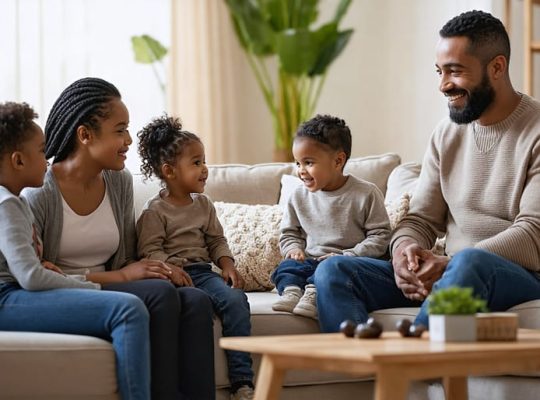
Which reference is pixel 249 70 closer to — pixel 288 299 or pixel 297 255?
pixel 297 255

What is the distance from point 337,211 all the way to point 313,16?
2.33 metres

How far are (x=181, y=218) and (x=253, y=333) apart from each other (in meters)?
0.43

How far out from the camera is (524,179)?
110 inches

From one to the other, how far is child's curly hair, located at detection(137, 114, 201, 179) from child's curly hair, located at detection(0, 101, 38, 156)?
1.74ft

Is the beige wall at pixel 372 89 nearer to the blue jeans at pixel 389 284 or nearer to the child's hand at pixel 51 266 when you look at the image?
the blue jeans at pixel 389 284

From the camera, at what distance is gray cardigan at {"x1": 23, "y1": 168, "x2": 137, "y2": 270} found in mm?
2752

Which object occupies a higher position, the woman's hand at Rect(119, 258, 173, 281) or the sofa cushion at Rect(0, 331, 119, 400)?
the woman's hand at Rect(119, 258, 173, 281)

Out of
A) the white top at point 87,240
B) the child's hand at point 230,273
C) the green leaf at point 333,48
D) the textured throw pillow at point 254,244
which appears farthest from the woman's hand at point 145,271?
the green leaf at point 333,48

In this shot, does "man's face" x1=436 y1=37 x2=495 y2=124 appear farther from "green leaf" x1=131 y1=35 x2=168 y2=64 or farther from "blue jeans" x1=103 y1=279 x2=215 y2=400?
"green leaf" x1=131 y1=35 x2=168 y2=64

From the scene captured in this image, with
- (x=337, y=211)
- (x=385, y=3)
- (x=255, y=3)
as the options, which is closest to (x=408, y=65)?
(x=385, y=3)

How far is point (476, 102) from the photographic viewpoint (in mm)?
2883

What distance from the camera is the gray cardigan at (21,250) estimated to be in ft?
8.17

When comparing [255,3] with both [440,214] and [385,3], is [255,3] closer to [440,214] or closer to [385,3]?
[385,3]

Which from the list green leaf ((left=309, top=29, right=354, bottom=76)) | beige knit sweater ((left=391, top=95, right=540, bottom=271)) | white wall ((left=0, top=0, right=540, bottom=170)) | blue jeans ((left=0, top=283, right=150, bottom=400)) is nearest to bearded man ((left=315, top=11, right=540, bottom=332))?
beige knit sweater ((left=391, top=95, right=540, bottom=271))
